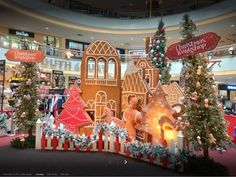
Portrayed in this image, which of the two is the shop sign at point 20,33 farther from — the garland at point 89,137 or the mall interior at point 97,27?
the garland at point 89,137

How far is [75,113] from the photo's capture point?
22.2ft

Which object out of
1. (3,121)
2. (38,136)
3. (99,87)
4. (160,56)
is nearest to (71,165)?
(38,136)

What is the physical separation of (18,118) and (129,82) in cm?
278

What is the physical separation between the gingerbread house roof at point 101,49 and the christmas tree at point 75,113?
1.03 m

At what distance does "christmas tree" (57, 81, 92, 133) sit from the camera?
671 cm

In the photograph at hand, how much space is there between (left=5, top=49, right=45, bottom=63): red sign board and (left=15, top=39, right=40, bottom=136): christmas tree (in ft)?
1.09

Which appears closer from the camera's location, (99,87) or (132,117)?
(132,117)

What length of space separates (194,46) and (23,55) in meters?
3.86

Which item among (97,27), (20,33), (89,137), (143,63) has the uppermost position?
(97,27)

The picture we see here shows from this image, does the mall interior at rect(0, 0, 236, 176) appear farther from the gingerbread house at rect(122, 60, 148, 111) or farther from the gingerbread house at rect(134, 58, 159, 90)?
the gingerbread house at rect(122, 60, 148, 111)

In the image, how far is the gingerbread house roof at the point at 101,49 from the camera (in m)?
7.28

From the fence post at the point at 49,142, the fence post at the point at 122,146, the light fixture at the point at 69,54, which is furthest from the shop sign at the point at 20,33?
the fence post at the point at 122,146

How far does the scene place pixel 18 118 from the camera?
690 cm

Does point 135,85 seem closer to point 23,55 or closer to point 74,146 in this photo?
point 74,146
